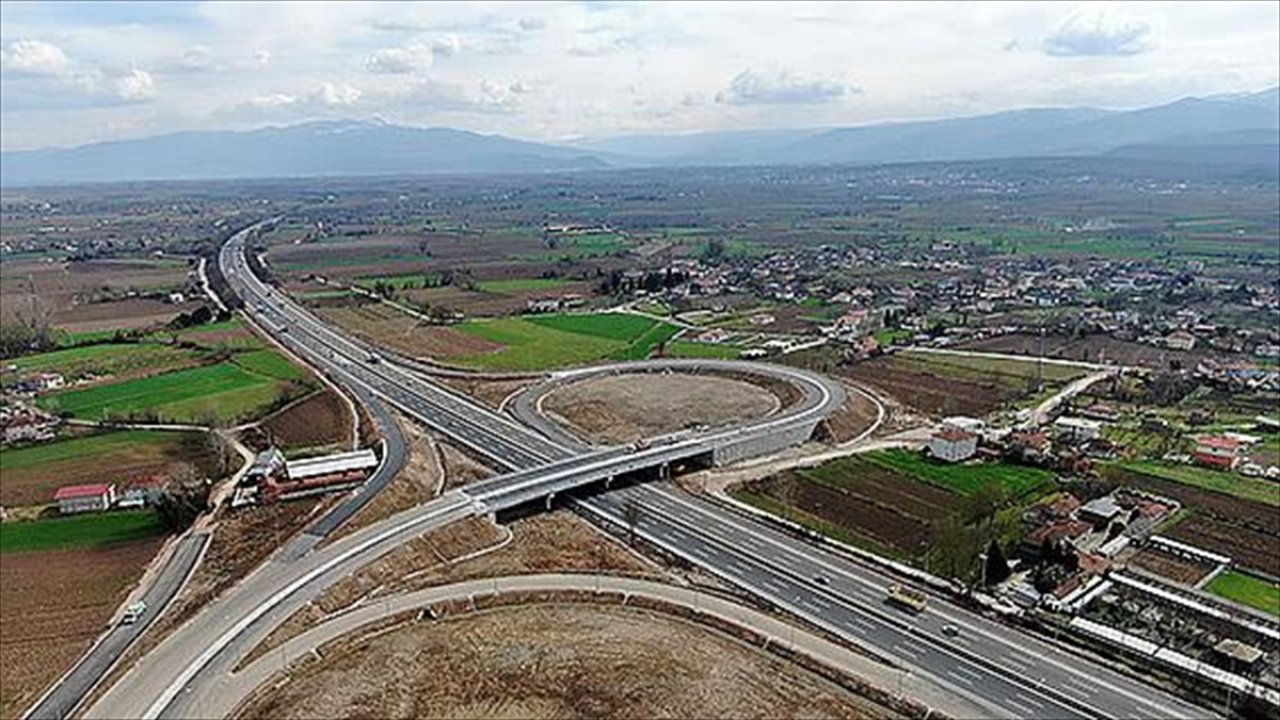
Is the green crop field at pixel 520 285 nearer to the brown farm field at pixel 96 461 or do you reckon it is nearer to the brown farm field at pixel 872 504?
the brown farm field at pixel 96 461

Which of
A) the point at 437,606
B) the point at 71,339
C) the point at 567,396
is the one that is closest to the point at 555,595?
the point at 437,606

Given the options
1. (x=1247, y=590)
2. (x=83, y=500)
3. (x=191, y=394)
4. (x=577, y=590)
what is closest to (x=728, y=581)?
(x=577, y=590)

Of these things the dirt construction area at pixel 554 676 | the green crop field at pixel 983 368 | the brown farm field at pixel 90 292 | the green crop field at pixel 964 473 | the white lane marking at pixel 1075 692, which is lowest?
the green crop field at pixel 983 368

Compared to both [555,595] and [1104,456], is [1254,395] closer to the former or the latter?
[1104,456]

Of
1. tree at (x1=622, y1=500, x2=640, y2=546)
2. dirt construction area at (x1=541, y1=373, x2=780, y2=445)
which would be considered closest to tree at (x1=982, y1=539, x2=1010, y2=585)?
tree at (x1=622, y1=500, x2=640, y2=546)

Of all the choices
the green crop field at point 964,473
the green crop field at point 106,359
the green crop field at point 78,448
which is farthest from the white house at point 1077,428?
the green crop field at point 106,359

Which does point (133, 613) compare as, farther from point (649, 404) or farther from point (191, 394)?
point (649, 404)
